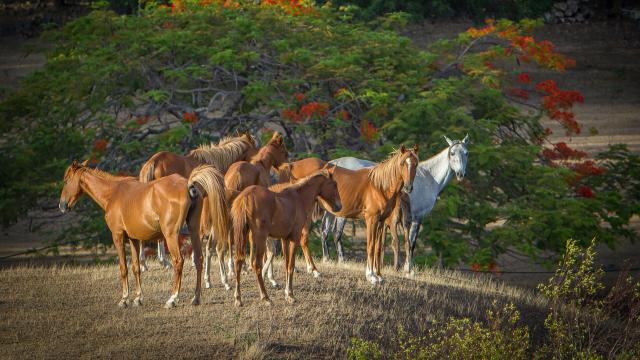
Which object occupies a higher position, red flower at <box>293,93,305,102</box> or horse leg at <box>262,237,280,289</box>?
red flower at <box>293,93,305,102</box>

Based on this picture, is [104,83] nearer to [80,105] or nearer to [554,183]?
[80,105]

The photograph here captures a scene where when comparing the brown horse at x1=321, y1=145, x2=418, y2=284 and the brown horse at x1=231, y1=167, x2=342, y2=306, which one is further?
the brown horse at x1=321, y1=145, x2=418, y2=284

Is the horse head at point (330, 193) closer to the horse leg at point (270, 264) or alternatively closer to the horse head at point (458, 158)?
the horse leg at point (270, 264)

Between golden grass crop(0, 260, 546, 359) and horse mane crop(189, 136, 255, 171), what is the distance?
1.74m

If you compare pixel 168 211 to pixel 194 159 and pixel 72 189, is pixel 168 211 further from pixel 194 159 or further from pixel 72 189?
pixel 194 159

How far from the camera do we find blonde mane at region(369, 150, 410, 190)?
1405 centimetres

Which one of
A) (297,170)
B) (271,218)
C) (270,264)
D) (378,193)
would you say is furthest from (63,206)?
(378,193)

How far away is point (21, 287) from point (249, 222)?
3857mm

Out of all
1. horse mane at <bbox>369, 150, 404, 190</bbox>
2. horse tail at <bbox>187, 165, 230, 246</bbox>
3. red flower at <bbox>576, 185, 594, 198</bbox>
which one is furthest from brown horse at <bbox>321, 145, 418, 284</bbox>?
red flower at <bbox>576, 185, 594, 198</bbox>

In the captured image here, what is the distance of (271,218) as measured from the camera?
12.0 metres

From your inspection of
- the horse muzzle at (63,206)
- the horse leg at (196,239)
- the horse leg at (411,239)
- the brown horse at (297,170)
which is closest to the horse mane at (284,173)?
the brown horse at (297,170)

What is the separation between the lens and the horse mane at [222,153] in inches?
585

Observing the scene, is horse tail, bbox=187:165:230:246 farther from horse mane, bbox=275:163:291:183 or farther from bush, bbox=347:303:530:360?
horse mane, bbox=275:163:291:183

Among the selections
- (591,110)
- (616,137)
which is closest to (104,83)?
(616,137)
